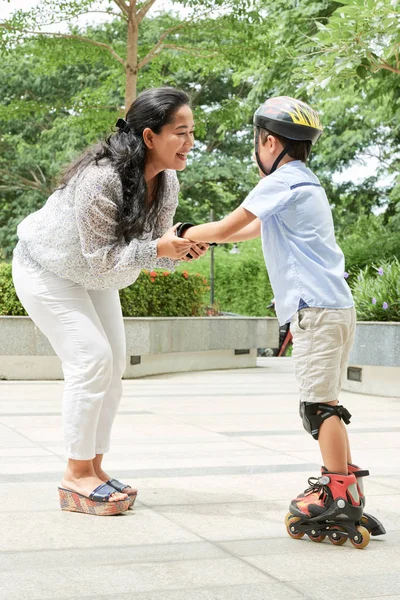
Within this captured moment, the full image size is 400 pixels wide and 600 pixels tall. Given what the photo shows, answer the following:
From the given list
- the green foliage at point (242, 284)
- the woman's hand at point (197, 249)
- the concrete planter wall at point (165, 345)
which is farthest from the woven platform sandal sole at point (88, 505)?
the green foliage at point (242, 284)

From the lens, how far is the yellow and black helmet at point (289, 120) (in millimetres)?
3785

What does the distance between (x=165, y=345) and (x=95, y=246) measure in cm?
778

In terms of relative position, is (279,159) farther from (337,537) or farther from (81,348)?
(337,537)

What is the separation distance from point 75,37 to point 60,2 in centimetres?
61

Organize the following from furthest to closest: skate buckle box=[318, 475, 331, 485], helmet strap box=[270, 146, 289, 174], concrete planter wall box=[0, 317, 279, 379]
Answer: concrete planter wall box=[0, 317, 279, 379], helmet strap box=[270, 146, 289, 174], skate buckle box=[318, 475, 331, 485]

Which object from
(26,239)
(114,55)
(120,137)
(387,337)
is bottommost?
Answer: (387,337)

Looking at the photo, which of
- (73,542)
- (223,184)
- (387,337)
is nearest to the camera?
(73,542)

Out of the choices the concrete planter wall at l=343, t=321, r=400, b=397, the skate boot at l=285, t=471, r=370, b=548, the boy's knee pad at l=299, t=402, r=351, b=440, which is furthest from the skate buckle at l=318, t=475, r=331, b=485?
the concrete planter wall at l=343, t=321, r=400, b=397

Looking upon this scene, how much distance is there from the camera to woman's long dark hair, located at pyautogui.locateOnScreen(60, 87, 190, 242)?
408 cm

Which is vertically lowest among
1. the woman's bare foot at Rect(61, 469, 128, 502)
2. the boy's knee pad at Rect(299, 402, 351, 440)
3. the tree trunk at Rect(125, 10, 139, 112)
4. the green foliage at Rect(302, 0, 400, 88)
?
the woman's bare foot at Rect(61, 469, 128, 502)

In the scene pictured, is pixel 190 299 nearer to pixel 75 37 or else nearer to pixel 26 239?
pixel 75 37

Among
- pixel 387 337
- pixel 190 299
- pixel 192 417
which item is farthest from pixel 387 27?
pixel 190 299

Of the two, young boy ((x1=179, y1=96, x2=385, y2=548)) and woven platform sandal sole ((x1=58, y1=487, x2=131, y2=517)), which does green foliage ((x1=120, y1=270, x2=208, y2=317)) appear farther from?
young boy ((x1=179, y1=96, x2=385, y2=548))

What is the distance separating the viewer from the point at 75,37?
51.6ft
